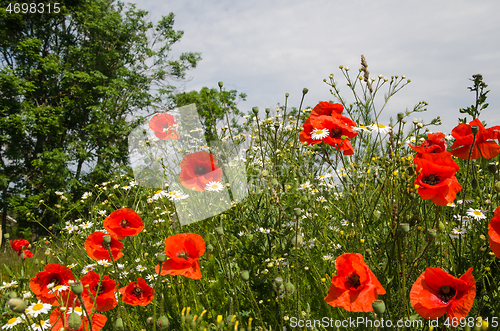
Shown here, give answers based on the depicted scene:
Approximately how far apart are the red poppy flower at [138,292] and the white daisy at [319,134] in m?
1.16

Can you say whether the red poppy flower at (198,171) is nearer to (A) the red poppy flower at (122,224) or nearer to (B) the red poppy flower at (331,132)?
(A) the red poppy flower at (122,224)

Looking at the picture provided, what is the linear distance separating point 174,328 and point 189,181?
2.92ft

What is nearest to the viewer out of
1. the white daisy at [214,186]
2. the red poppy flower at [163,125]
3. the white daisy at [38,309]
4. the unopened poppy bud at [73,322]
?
the unopened poppy bud at [73,322]

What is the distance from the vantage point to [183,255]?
4.38ft

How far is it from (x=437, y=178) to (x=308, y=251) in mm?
743

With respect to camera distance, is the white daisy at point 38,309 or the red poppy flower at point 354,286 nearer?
the red poppy flower at point 354,286

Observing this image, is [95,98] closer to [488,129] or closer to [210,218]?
[210,218]

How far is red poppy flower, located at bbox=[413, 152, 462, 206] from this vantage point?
1153 millimetres

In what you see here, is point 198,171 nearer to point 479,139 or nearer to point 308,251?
point 308,251

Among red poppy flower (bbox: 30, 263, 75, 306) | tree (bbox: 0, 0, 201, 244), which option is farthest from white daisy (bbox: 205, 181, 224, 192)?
tree (bbox: 0, 0, 201, 244)

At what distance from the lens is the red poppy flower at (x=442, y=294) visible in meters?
0.99

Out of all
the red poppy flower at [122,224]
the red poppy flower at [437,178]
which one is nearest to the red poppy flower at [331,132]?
the red poppy flower at [437,178]

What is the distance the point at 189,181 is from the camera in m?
2.02

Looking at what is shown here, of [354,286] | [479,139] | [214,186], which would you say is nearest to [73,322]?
[354,286]
